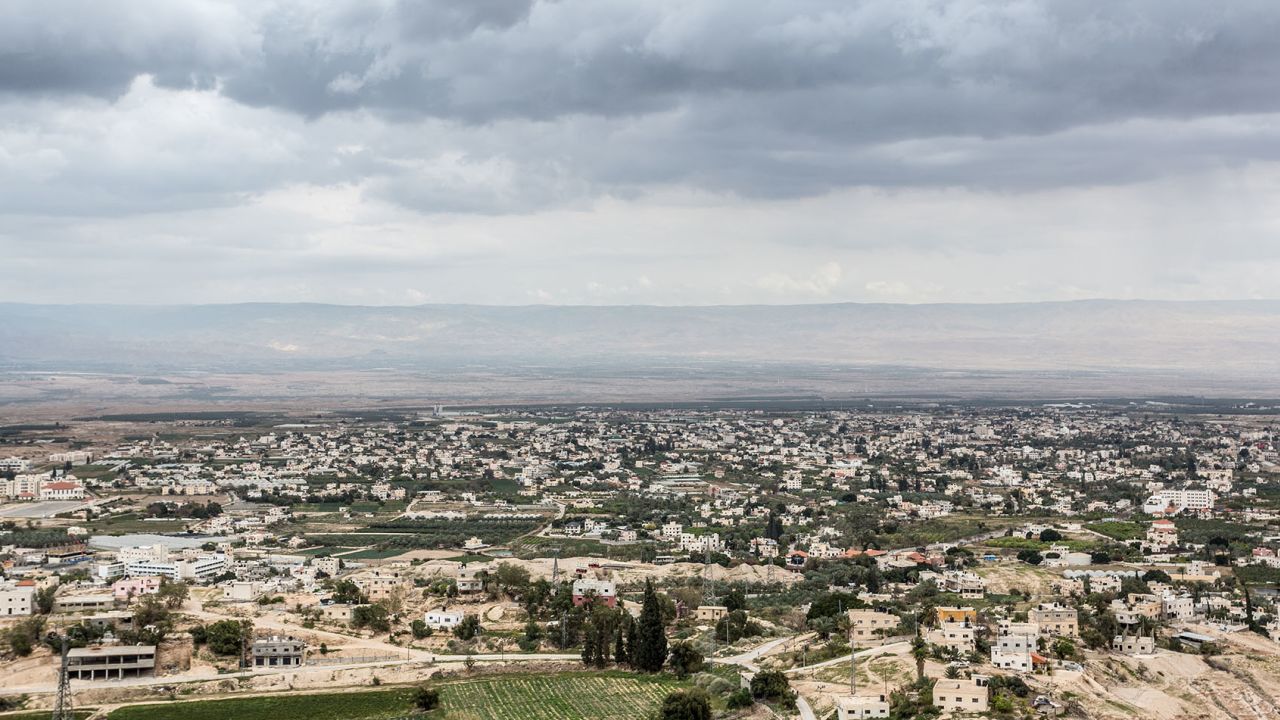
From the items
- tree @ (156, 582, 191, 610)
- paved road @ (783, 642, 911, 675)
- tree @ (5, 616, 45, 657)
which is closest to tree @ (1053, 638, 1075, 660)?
paved road @ (783, 642, 911, 675)

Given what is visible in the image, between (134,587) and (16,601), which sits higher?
(16,601)

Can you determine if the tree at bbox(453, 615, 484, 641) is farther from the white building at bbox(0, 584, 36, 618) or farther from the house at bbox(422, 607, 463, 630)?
the white building at bbox(0, 584, 36, 618)

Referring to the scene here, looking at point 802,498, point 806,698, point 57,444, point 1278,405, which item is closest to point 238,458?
point 57,444

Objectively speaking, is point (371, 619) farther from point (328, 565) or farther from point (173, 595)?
point (328, 565)

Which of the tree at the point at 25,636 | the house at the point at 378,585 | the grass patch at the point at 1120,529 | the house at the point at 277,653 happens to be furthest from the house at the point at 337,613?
the grass patch at the point at 1120,529

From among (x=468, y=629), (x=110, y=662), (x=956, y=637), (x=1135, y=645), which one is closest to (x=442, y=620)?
(x=468, y=629)

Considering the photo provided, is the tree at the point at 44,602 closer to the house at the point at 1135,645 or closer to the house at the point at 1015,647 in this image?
the house at the point at 1015,647
